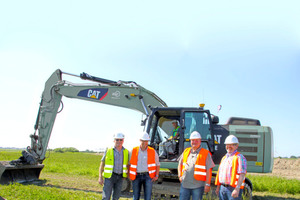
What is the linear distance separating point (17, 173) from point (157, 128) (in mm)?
5177

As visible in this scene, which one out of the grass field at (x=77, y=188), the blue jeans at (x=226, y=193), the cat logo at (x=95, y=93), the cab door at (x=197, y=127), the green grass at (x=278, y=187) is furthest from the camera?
the green grass at (x=278, y=187)

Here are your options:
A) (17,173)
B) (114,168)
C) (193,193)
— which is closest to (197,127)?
(193,193)

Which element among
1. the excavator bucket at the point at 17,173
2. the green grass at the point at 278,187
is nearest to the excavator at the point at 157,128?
the excavator bucket at the point at 17,173

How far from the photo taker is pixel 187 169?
5.25 metres

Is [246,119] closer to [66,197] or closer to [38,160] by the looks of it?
[66,197]

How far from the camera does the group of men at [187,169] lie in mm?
4852

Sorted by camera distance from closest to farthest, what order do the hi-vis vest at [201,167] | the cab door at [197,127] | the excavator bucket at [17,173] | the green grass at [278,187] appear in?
the hi-vis vest at [201,167] → the cab door at [197,127] → the excavator bucket at [17,173] → the green grass at [278,187]

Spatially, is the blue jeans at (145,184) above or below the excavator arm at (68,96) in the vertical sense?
below

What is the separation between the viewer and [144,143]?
18.7ft

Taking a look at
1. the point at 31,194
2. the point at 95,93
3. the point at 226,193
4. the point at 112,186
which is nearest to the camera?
the point at 226,193

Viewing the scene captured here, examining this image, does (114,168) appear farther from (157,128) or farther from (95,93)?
(95,93)

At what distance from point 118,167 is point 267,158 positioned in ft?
14.7

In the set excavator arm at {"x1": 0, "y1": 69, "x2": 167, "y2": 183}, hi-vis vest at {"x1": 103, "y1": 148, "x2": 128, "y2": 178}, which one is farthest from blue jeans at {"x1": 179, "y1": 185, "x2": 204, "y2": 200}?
excavator arm at {"x1": 0, "y1": 69, "x2": 167, "y2": 183}

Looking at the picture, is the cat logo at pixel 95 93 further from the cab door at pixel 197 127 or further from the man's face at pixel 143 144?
the man's face at pixel 143 144
